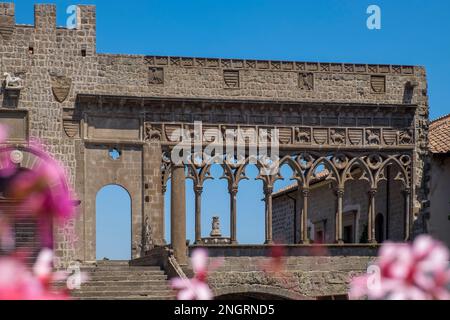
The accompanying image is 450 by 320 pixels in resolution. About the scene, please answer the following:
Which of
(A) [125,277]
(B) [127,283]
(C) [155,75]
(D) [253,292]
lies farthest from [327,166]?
(B) [127,283]

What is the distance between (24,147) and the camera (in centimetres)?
2483

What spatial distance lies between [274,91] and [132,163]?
15.1 feet

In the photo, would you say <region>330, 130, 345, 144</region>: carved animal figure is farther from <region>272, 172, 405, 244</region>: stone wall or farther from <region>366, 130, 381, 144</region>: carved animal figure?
<region>272, 172, 405, 244</region>: stone wall

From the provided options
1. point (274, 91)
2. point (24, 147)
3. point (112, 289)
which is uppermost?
point (274, 91)

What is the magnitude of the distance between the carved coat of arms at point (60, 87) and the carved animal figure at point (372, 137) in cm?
869

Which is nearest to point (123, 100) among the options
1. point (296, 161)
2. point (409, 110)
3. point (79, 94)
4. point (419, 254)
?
point (79, 94)

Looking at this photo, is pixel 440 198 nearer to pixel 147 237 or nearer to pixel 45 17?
pixel 147 237

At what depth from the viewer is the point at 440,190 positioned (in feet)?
91.4

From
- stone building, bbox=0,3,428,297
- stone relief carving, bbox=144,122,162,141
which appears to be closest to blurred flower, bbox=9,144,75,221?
stone building, bbox=0,3,428,297

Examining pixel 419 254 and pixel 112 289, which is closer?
pixel 419 254

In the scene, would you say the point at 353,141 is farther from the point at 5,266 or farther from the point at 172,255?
the point at 5,266

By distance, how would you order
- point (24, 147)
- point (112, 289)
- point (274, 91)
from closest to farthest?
1. point (112, 289)
2. point (24, 147)
3. point (274, 91)

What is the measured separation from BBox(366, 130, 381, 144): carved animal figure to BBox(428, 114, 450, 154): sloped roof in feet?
5.65

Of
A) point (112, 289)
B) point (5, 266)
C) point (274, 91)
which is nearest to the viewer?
point (5, 266)
